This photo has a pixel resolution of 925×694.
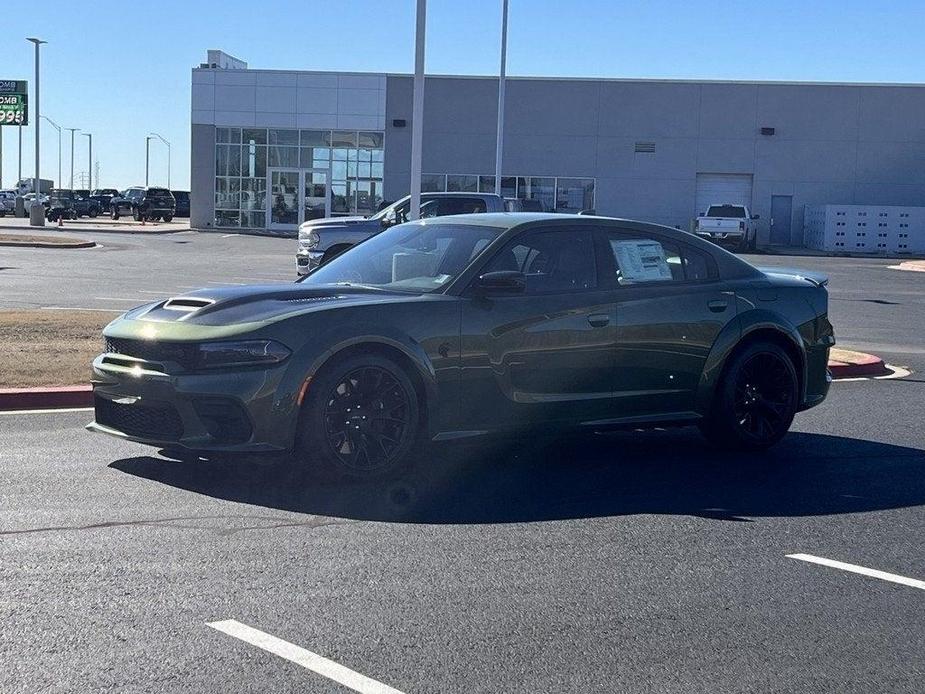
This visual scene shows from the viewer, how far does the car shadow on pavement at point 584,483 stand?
7.06 meters

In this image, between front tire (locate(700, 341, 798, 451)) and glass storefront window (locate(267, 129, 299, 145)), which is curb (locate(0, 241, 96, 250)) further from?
front tire (locate(700, 341, 798, 451))

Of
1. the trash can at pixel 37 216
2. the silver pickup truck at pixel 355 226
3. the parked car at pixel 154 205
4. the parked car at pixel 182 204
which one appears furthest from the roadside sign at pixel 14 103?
the silver pickup truck at pixel 355 226

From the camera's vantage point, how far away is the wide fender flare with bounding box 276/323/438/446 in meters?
7.15

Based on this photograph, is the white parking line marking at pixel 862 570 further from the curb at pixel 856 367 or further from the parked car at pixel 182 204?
the parked car at pixel 182 204

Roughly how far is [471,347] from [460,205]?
1459 centimetres

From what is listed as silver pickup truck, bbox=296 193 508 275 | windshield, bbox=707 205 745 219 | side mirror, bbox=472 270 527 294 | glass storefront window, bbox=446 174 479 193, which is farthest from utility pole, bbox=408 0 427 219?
glass storefront window, bbox=446 174 479 193

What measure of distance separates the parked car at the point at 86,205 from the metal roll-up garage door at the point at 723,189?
3767cm

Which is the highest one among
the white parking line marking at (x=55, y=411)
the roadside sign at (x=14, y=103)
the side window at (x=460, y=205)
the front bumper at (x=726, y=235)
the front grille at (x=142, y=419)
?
the roadside sign at (x=14, y=103)

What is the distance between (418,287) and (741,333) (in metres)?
2.38

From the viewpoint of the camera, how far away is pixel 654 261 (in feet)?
28.9

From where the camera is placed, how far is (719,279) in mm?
9023

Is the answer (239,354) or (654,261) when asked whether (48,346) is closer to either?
(239,354)

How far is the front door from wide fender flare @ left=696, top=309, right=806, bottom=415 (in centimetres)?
4808

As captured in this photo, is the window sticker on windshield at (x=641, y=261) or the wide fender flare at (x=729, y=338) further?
the wide fender flare at (x=729, y=338)
